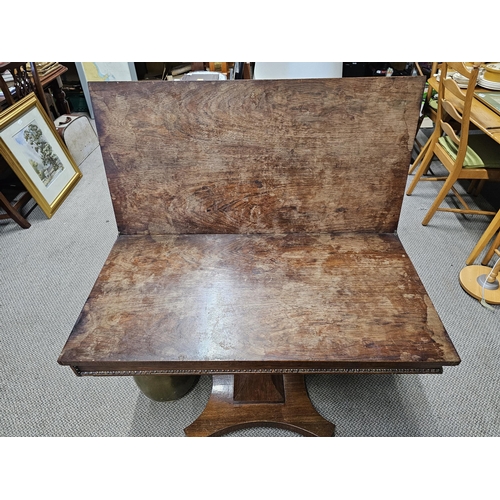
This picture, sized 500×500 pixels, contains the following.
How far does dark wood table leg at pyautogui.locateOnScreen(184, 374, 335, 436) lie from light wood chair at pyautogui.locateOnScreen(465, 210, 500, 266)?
1335mm

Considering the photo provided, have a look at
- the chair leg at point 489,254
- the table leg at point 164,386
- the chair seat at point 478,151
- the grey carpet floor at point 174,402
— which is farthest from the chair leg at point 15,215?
the chair leg at point 489,254

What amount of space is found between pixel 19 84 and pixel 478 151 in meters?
3.12

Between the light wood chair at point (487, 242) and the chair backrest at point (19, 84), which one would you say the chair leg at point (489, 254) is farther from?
A: the chair backrest at point (19, 84)

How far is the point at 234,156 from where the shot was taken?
3.92 feet

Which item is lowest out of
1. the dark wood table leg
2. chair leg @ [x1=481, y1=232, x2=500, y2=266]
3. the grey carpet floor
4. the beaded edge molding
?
the grey carpet floor

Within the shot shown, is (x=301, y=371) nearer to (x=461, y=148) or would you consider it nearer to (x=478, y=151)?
(x=461, y=148)

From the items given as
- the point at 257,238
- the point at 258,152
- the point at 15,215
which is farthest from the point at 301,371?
the point at 15,215

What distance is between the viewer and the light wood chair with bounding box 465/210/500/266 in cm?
196

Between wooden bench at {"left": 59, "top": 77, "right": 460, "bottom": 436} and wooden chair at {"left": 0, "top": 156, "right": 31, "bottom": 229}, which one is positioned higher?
wooden bench at {"left": 59, "top": 77, "right": 460, "bottom": 436}

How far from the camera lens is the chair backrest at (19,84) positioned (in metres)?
2.31

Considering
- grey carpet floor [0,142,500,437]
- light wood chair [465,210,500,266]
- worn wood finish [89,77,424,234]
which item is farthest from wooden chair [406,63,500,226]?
worn wood finish [89,77,424,234]

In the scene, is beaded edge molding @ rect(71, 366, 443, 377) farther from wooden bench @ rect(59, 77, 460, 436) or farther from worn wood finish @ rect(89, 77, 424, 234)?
worn wood finish @ rect(89, 77, 424, 234)

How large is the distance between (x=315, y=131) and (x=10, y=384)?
169 cm

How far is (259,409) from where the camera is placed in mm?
1415
